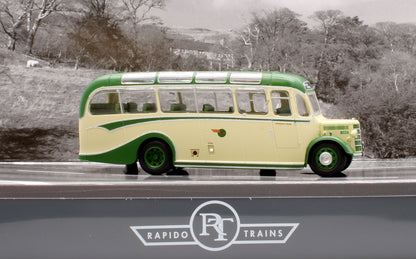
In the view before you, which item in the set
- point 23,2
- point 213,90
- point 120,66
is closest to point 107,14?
point 120,66

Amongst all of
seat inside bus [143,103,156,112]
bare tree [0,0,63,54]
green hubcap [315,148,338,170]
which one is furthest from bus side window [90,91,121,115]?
bare tree [0,0,63,54]

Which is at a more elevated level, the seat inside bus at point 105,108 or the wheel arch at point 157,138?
the seat inside bus at point 105,108

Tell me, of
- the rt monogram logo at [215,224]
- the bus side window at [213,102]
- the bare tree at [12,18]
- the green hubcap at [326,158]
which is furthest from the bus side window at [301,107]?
the bare tree at [12,18]

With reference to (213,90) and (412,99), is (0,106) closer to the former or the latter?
(213,90)

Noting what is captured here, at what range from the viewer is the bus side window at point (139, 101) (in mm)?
5402

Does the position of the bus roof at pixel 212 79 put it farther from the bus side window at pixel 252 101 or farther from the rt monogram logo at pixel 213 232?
the rt monogram logo at pixel 213 232

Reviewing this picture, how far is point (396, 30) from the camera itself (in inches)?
561

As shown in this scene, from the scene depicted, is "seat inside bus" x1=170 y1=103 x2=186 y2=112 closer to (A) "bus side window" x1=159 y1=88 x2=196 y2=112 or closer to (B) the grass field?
(A) "bus side window" x1=159 y1=88 x2=196 y2=112

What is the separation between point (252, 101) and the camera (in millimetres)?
5512

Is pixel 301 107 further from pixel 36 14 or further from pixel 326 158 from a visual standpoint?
pixel 36 14

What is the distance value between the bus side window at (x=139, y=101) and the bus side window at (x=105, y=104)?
9 cm

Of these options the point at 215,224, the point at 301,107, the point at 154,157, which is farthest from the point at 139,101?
the point at 215,224

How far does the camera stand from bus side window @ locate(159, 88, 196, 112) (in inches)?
209

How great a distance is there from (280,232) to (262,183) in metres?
0.44
